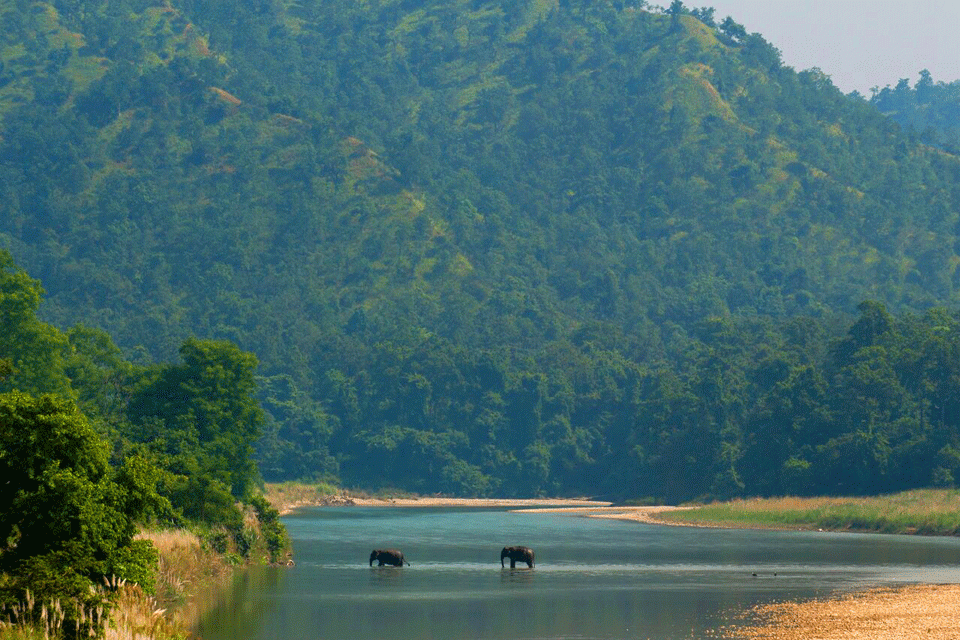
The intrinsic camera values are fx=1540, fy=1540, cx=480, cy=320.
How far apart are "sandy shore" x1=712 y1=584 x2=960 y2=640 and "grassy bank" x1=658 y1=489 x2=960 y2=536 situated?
152 feet

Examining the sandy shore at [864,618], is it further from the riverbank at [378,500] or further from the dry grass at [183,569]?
the riverbank at [378,500]

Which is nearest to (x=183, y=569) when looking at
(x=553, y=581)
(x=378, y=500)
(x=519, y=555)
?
(x=553, y=581)

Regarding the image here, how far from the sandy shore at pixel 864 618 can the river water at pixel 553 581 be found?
136cm

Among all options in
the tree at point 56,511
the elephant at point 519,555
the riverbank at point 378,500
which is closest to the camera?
the tree at point 56,511

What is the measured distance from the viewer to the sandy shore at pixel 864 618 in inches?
1677

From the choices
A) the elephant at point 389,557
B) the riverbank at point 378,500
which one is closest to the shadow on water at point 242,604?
the elephant at point 389,557

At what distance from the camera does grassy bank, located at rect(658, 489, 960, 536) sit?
10119cm

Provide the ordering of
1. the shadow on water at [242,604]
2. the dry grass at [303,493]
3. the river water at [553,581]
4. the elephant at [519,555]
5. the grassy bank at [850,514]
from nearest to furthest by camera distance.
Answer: the shadow on water at [242,604]
the river water at [553,581]
the elephant at [519,555]
the grassy bank at [850,514]
the dry grass at [303,493]

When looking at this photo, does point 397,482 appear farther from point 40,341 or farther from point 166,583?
point 166,583

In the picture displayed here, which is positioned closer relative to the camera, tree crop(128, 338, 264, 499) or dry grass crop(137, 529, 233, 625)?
dry grass crop(137, 529, 233, 625)

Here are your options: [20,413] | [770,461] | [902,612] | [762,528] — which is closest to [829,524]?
[762,528]

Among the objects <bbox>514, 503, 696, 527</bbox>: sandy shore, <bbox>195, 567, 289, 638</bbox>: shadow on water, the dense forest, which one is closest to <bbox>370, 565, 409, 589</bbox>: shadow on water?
<bbox>195, 567, 289, 638</bbox>: shadow on water

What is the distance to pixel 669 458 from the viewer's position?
541 ft

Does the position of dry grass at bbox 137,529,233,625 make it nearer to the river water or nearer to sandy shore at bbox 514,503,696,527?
the river water
